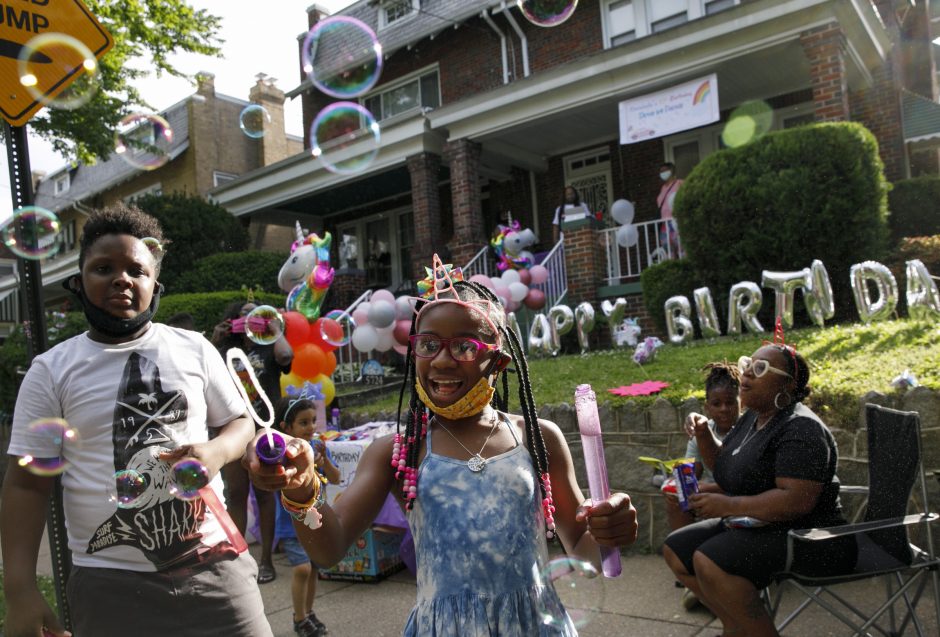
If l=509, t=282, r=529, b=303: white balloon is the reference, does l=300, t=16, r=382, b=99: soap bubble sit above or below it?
above

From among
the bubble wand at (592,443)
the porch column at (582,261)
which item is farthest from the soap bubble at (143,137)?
the bubble wand at (592,443)

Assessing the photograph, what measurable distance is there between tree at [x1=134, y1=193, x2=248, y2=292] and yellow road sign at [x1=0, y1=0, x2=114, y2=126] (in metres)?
11.7

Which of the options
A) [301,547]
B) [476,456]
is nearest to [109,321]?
[476,456]

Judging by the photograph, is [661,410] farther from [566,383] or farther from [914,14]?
[914,14]

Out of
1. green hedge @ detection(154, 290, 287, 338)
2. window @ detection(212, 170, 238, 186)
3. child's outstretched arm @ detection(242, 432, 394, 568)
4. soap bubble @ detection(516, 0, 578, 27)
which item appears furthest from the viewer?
window @ detection(212, 170, 238, 186)

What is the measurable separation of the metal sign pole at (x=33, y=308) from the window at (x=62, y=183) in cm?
2827

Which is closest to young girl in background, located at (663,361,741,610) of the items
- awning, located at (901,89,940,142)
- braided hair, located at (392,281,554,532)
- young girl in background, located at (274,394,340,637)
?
young girl in background, located at (274,394,340,637)

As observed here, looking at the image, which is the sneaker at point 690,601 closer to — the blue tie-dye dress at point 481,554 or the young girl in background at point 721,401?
the young girl in background at point 721,401

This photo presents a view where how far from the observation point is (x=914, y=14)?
1540cm

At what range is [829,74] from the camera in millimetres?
8547

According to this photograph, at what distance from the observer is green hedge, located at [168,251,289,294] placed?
13594mm

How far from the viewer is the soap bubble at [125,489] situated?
190cm

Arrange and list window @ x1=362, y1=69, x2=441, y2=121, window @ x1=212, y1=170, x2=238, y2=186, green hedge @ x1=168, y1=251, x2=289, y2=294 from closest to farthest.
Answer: green hedge @ x1=168, y1=251, x2=289, y2=294 < window @ x1=362, y1=69, x2=441, y2=121 < window @ x1=212, y1=170, x2=238, y2=186

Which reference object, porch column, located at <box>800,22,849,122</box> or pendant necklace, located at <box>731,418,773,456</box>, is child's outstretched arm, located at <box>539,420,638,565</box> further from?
porch column, located at <box>800,22,849,122</box>
